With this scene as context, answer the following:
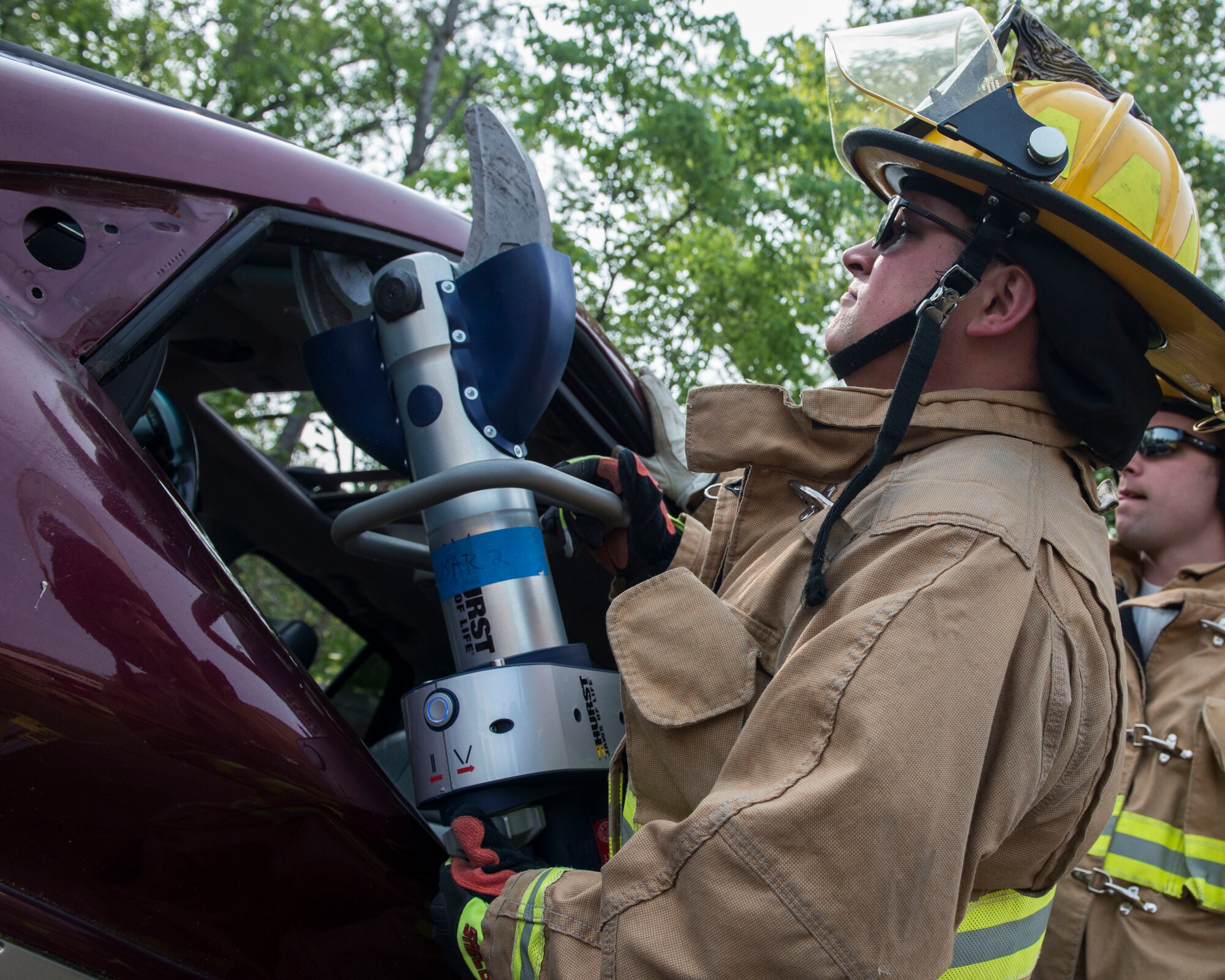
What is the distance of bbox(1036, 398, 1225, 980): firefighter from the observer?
7.82 ft

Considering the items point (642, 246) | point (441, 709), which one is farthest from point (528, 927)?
point (642, 246)

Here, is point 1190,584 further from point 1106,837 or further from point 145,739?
point 145,739

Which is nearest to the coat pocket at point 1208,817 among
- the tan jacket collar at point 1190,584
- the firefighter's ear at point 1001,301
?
the tan jacket collar at point 1190,584

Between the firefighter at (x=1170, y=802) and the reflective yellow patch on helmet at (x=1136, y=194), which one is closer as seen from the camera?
the reflective yellow patch on helmet at (x=1136, y=194)

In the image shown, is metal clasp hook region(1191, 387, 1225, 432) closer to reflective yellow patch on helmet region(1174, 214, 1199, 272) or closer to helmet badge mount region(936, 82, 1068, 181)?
reflective yellow patch on helmet region(1174, 214, 1199, 272)

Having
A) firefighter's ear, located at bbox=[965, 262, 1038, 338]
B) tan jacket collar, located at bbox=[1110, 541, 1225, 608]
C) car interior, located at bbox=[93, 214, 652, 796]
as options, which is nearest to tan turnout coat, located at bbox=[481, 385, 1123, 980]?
firefighter's ear, located at bbox=[965, 262, 1038, 338]

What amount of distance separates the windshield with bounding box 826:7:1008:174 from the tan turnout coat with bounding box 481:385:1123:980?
1.55ft

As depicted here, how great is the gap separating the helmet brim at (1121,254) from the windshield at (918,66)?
0.06 meters

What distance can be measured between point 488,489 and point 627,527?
1.51 ft

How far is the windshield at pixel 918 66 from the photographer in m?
1.53

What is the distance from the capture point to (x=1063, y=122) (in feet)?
5.00

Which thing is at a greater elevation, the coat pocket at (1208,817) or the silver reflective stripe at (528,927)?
the silver reflective stripe at (528,927)

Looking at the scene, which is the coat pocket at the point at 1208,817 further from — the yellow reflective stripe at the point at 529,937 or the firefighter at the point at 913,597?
the yellow reflective stripe at the point at 529,937

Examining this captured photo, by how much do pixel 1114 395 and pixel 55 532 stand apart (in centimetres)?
145
